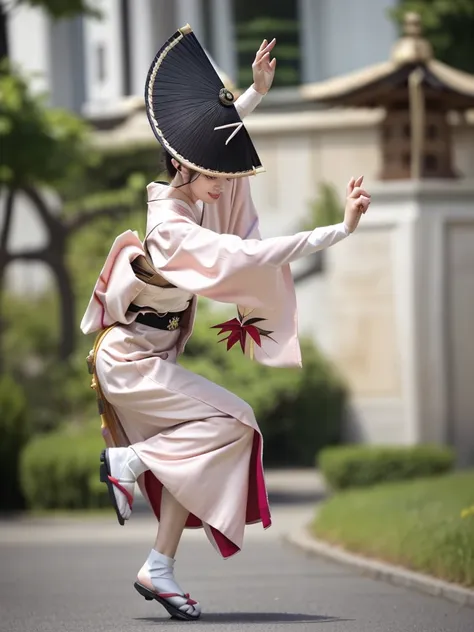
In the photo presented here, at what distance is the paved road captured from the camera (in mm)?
7121

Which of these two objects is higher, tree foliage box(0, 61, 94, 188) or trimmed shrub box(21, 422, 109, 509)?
tree foliage box(0, 61, 94, 188)

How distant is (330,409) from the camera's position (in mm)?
21000

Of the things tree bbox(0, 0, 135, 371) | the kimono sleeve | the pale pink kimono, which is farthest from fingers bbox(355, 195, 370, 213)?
tree bbox(0, 0, 135, 371)

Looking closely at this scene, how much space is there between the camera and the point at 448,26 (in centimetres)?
2334

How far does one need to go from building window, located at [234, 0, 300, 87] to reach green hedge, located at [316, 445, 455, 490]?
353 inches

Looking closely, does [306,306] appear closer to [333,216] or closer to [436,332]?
[333,216]

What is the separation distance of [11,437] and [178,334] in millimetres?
10080

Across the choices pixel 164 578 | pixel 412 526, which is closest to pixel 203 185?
pixel 164 578

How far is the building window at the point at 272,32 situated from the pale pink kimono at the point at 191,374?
17.2 metres

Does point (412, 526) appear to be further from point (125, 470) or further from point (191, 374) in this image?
point (125, 470)

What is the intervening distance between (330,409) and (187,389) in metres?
14.1

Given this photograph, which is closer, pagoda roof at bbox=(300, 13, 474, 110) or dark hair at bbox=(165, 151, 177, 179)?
dark hair at bbox=(165, 151, 177, 179)

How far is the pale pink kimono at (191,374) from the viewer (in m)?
6.71

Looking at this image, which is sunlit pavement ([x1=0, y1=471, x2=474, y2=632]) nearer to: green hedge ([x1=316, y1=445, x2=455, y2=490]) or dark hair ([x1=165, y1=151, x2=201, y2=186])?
green hedge ([x1=316, y1=445, x2=455, y2=490])
